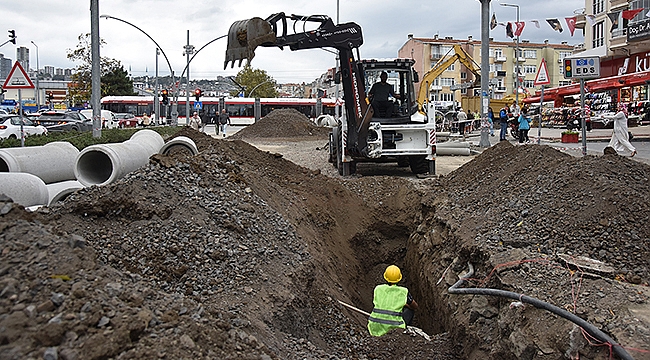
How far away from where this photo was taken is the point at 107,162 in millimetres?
9211

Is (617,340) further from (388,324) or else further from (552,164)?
(552,164)

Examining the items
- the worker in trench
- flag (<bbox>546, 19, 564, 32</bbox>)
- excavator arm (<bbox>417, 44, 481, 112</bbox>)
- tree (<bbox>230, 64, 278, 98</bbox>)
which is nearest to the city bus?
flag (<bbox>546, 19, 564, 32</bbox>)

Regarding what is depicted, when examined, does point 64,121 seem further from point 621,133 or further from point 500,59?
point 500,59

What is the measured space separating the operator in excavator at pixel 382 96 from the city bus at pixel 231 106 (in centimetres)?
3563

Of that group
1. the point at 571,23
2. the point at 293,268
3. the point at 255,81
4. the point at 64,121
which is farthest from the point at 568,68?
the point at 255,81

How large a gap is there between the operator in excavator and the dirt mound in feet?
65.5

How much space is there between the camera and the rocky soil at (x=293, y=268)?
11.7ft

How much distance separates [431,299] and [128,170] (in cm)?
479

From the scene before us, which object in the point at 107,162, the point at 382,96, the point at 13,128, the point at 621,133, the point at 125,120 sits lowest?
the point at 107,162

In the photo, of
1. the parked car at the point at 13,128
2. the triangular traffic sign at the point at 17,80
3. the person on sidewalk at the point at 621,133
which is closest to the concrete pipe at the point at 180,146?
the triangular traffic sign at the point at 17,80

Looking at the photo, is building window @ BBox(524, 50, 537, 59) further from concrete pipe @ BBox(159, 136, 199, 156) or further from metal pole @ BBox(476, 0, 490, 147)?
concrete pipe @ BBox(159, 136, 199, 156)

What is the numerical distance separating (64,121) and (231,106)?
24.3m

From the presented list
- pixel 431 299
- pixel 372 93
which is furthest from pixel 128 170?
pixel 372 93

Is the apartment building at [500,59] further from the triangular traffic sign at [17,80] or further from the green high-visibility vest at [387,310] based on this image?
the green high-visibility vest at [387,310]
